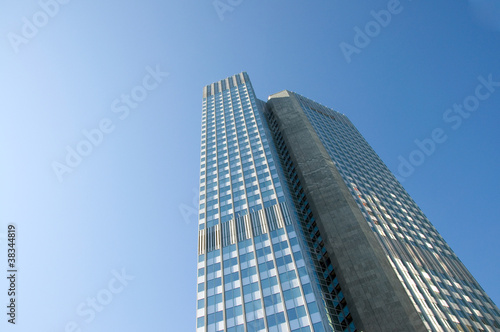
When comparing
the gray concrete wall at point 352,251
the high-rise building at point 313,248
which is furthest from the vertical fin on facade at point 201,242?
the gray concrete wall at point 352,251

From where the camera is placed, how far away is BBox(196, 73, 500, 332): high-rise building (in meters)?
47.4

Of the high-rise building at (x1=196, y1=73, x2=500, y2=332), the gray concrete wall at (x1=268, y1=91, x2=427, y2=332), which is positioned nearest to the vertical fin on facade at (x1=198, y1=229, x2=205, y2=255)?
the high-rise building at (x1=196, y1=73, x2=500, y2=332)

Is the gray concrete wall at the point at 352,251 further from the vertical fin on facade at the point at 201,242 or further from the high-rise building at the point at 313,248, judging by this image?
the vertical fin on facade at the point at 201,242

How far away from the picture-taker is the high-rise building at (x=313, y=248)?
47.4 meters

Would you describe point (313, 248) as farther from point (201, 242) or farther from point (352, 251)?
point (201, 242)

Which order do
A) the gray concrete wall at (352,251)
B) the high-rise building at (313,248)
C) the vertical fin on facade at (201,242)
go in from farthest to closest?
1. the vertical fin on facade at (201,242)
2. the gray concrete wall at (352,251)
3. the high-rise building at (313,248)

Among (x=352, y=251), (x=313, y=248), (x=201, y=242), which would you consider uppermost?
(x=201, y=242)

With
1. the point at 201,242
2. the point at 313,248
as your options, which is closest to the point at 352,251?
the point at 313,248

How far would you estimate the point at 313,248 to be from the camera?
203 feet

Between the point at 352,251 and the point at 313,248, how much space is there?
7.12 metres

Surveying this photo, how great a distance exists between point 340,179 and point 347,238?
1872 cm

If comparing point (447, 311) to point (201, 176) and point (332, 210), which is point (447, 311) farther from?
point (201, 176)

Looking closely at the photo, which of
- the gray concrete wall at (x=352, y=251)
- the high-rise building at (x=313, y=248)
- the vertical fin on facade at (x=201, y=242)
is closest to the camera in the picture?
the high-rise building at (x=313, y=248)

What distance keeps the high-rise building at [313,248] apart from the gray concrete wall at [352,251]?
16 cm
